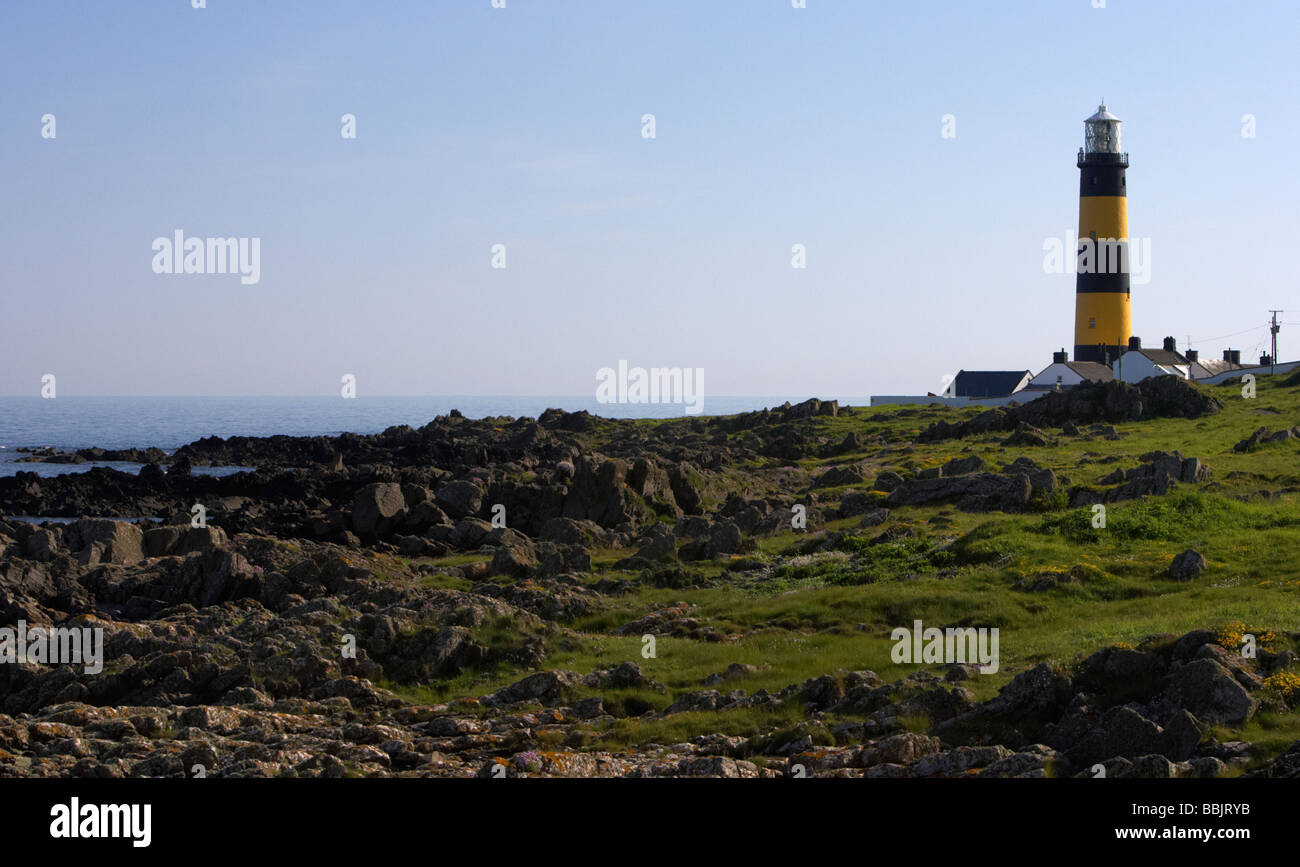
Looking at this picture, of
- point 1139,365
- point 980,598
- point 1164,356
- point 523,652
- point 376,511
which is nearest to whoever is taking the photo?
point 523,652

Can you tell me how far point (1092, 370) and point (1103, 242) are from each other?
10140mm

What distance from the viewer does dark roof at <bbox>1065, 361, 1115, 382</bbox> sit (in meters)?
99.4

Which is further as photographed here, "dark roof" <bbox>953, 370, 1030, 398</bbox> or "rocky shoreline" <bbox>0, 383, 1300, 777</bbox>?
"dark roof" <bbox>953, 370, 1030, 398</bbox>

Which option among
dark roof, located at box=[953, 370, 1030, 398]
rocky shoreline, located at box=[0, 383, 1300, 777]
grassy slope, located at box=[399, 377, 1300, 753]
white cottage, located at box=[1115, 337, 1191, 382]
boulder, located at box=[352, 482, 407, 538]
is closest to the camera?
rocky shoreline, located at box=[0, 383, 1300, 777]

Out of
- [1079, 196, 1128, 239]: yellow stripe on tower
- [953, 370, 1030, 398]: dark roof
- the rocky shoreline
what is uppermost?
[1079, 196, 1128, 239]: yellow stripe on tower

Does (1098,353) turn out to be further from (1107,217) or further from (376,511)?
(376,511)

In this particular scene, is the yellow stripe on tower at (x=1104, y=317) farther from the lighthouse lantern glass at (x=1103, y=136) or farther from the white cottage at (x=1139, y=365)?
the lighthouse lantern glass at (x=1103, y=136)

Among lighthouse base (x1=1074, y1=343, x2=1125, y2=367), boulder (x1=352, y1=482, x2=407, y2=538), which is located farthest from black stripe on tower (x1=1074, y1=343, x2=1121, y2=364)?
boulder (x1=352, y1=482, x2=407, y2=538)

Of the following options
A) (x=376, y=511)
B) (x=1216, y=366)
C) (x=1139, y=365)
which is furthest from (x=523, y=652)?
(x=1216, y=366)

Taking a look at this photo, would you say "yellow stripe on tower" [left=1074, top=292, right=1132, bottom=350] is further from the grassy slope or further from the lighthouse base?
the grassy slope

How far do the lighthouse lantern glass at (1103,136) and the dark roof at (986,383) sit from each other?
78.0 ft

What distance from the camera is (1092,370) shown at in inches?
3944
